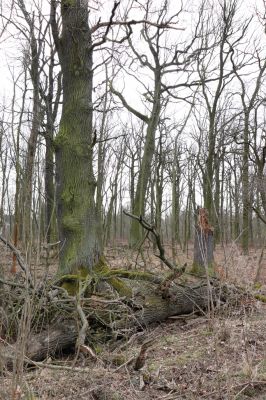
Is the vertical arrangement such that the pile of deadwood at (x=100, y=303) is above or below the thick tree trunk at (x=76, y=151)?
below

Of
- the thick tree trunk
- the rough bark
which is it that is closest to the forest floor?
the rough bark

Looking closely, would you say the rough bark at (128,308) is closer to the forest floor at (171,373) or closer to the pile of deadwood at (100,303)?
the pile of deadwood at (100,303)

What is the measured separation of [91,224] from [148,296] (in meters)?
1.41

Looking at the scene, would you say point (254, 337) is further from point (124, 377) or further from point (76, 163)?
point (76, 163)

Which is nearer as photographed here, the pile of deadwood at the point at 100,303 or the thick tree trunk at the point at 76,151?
the pile of deadwood at the point at 100,303

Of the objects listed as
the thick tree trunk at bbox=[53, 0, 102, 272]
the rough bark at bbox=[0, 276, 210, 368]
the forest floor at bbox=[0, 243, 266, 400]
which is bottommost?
the forest floor at bbox=[0, 243, 266, 400]

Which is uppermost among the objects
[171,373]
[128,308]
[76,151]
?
[76,151]

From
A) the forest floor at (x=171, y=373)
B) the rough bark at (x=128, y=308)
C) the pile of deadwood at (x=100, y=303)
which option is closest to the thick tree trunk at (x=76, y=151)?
the pile of deadwood at (x=100, y=303)

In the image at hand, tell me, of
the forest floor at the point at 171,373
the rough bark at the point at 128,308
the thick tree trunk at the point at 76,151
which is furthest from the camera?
the thick tree trunk at the point at 76,151

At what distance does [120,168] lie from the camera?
25469mm

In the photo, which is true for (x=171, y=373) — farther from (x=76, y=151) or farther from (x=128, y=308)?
(x=76, y=151)

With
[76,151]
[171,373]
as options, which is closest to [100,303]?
[171,373]

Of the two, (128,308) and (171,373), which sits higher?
(128,308)

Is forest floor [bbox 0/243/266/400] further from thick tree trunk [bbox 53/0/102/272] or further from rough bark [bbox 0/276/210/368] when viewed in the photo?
thick tree trunk [bbox 53/0/102/272]
